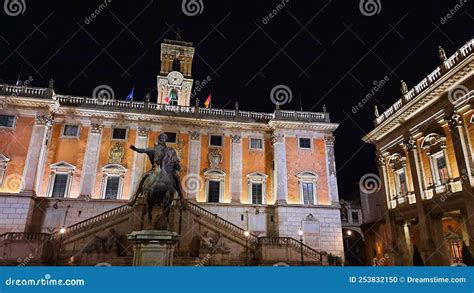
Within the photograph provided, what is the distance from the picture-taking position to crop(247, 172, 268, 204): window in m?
26.3

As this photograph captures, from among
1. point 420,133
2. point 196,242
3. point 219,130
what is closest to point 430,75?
point 420,133

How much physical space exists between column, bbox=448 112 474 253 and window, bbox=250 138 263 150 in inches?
579

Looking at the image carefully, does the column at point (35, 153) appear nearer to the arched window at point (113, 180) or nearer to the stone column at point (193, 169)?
the arched window at point (113, 180)

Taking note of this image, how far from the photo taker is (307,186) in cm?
2669

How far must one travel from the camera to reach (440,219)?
2055 cm

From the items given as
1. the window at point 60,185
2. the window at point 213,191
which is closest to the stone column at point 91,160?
the window at point 60,185

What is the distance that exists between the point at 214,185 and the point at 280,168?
604 centimetres

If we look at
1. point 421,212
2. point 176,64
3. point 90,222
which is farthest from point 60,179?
point 421,212

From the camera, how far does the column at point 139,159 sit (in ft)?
80.7

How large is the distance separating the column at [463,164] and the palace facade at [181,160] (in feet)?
31.3

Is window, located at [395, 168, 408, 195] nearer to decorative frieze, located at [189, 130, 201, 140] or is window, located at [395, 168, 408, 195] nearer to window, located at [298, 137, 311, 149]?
window, located at [298, 137, 311, 149]

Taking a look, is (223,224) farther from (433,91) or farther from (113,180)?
(433,91)

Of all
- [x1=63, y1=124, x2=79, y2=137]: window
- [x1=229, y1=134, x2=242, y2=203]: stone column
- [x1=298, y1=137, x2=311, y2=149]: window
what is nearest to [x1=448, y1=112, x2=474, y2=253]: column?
[x1=298, y1=137, x2=311, y2=149]: window

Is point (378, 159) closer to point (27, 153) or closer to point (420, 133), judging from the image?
point (420, 133)
